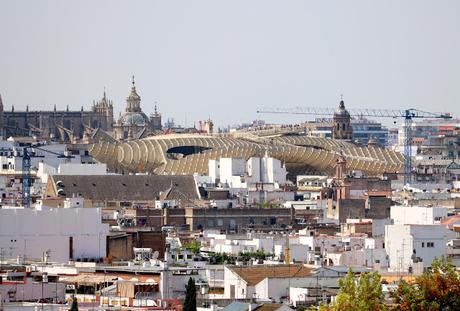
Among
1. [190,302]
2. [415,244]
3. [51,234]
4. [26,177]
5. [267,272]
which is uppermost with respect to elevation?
[26,177]

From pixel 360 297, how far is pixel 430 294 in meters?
1.63

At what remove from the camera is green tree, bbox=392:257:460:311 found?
175 feet

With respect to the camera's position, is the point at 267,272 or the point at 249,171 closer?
the point at 267,272

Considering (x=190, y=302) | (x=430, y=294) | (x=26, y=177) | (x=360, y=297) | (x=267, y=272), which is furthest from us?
(x=26, y=177)

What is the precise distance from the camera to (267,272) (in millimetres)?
69625

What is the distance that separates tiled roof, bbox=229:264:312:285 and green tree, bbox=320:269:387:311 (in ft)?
45.8

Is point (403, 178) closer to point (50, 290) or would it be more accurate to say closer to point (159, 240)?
point (159, 240)

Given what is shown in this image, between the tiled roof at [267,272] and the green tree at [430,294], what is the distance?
44.8ft

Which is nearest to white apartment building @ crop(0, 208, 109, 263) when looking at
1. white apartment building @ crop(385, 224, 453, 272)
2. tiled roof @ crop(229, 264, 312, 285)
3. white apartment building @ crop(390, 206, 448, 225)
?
white apartment building @ crop(385, 224, 453, 272)

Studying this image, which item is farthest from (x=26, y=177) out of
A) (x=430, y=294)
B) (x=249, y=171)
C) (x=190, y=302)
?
(x=430, y=294)

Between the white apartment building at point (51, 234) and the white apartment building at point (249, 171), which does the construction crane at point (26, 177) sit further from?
the white apartment building at point (51, 234)

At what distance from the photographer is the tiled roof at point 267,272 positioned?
225 ft

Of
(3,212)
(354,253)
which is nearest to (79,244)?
(3,212)

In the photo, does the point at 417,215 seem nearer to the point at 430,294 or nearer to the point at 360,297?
the point at 430,294
